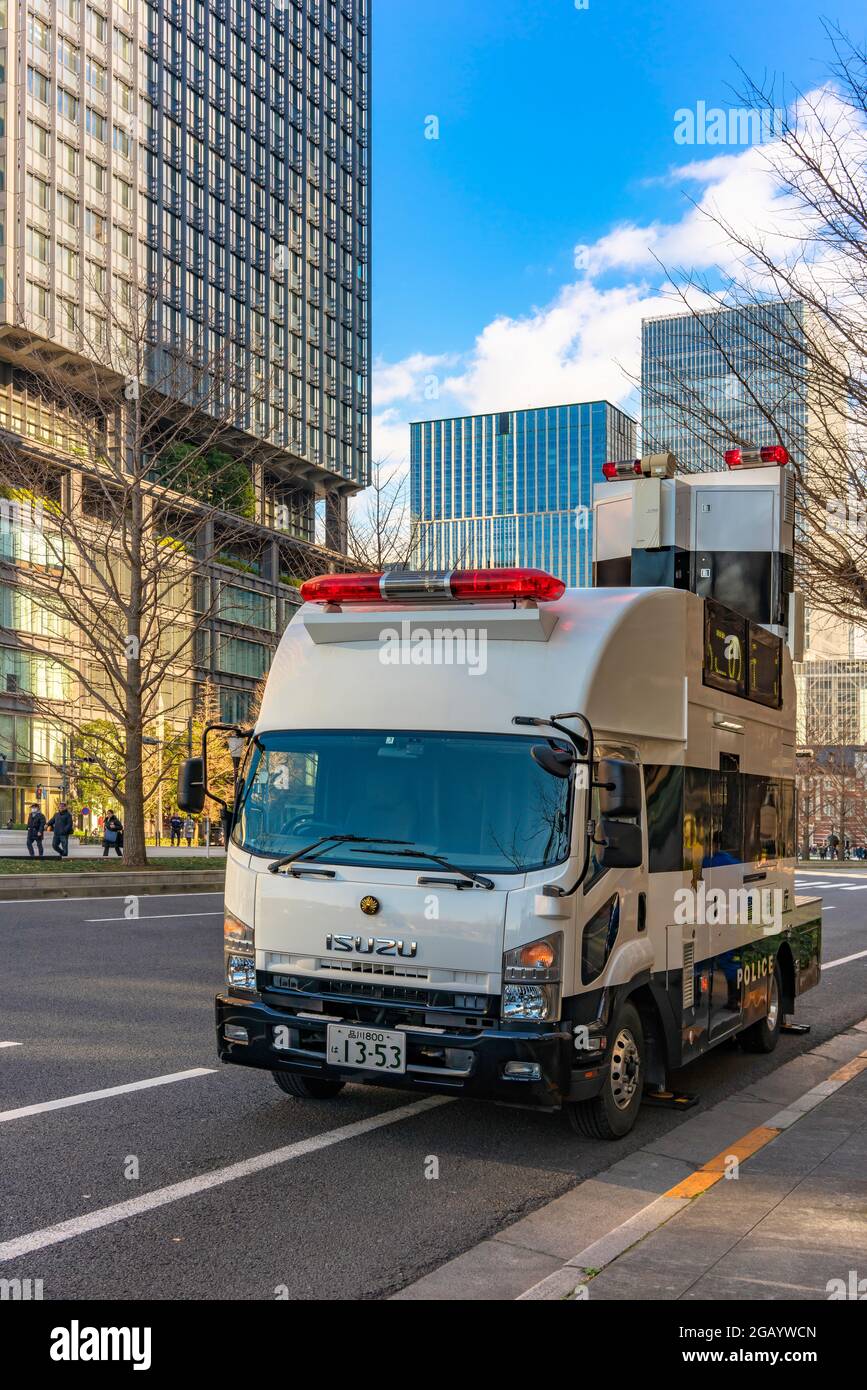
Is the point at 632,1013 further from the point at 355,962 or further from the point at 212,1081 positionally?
the point at 212,1081

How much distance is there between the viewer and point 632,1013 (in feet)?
21.5

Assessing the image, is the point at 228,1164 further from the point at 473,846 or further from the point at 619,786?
the point at 619,786

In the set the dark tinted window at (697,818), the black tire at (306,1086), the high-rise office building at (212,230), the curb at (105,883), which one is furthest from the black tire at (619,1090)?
the high-rise office building at (212,230)

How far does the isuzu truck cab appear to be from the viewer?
5.82m

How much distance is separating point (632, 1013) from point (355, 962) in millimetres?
1558

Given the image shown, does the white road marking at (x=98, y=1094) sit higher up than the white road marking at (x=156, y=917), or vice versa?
the white road marking at (x=98, y=1094)

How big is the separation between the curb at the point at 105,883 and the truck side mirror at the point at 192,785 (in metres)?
15.1

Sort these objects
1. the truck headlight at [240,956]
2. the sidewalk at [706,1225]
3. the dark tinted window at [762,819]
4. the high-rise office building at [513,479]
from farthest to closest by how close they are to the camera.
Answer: the high-rise office building at [513,479] → the dark tinted window at [762,819] → the truck headlight at [240,956] → the sidewalk at [706,1225]

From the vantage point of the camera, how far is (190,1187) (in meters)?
5.52

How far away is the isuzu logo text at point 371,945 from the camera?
591 cm

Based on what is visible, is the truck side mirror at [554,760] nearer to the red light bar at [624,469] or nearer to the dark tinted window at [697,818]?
the dark tinted window at [697,818]

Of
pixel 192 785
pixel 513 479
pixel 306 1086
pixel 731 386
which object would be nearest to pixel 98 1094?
pixel 306 1086

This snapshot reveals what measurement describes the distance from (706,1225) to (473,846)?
6.40 feet
